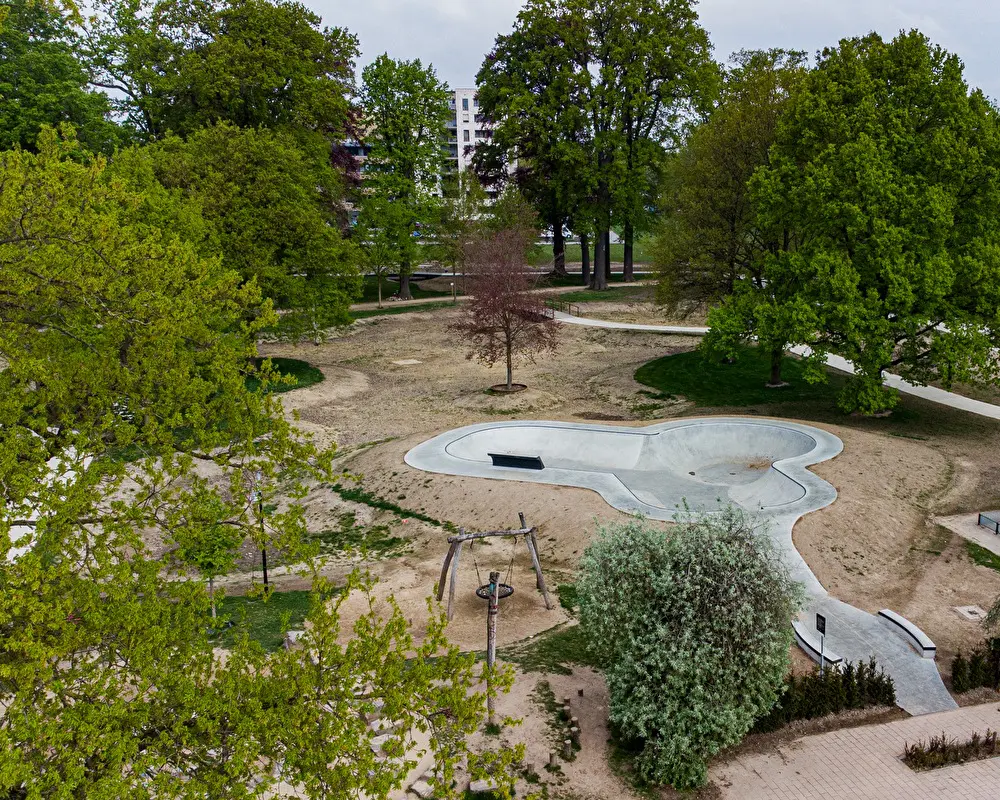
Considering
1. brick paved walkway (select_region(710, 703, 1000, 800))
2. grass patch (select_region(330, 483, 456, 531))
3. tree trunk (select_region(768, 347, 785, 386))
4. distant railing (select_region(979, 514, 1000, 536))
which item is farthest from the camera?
tree trunk (select_region(768, 347, 785, 386))

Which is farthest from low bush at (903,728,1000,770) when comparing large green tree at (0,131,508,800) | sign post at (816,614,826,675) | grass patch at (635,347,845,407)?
grass patch at (635,347,845,407)

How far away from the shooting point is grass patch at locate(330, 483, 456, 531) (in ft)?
70.2

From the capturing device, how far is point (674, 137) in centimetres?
5659

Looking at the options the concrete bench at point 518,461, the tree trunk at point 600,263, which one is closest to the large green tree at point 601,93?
the tree trunk at point 600,263

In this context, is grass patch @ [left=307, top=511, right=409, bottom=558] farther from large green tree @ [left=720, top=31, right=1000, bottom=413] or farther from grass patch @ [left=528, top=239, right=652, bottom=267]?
grass patch @ [left=528, top=239, right=652, bottom=267]

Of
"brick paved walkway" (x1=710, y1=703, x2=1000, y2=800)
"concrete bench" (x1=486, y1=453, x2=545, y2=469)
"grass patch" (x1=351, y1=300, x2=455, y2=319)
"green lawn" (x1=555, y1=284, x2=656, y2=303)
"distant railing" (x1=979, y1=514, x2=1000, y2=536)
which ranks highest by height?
"green lawn" (x1=555, y1=284, x2=656, y2=303)

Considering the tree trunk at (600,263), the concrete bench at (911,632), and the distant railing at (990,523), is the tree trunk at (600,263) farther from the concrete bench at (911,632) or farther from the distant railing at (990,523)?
the concrete bench at (911,632)

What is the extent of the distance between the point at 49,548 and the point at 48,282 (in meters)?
→ 3.64

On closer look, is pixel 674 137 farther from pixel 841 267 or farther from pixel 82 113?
pixel 82 113

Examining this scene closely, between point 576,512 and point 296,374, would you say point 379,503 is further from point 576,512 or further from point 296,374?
point 296,374

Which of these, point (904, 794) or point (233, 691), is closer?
point (233, 691)

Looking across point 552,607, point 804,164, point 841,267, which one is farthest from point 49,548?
point 804,164

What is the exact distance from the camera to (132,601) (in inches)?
321

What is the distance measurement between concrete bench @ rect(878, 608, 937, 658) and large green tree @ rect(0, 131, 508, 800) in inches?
364
